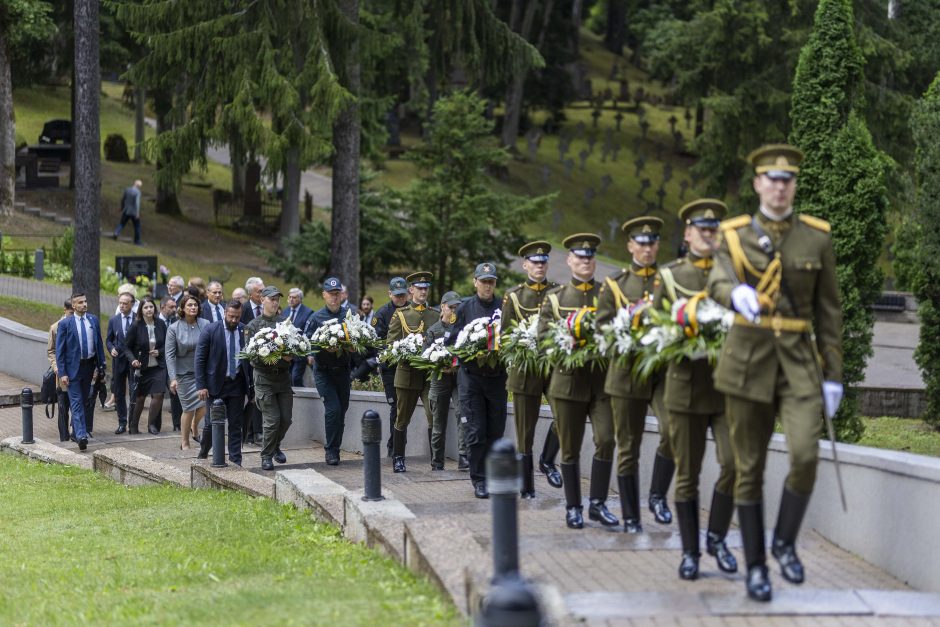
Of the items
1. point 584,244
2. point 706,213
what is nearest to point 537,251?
point 584,244

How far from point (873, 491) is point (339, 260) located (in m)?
18.6

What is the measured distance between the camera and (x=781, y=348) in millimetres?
7801

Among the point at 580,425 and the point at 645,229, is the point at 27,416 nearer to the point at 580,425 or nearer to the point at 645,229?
the point at 580,425

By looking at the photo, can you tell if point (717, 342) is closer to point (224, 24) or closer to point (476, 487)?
point (476, 487)

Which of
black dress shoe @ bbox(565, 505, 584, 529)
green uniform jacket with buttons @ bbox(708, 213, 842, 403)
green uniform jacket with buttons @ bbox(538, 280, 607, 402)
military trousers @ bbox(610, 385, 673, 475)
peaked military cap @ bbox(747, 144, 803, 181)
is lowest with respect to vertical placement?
black dress shoe @ bbox(565, 505, 584, 529)

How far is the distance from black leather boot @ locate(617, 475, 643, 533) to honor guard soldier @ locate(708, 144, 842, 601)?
1.99m

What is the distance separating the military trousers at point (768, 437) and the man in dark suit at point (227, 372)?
918 centimetres

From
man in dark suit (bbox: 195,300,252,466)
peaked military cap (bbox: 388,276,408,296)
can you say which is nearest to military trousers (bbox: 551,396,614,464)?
peaked military cap (bbox: 388,276,408,296)

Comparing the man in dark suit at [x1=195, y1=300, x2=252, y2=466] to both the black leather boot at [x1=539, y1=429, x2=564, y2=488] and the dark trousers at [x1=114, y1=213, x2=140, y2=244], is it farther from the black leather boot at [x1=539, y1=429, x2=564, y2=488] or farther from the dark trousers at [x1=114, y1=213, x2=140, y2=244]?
the dark trousers at [x1=114, y1=213, x2=140, y2=244]

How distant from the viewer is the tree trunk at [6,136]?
3941cm

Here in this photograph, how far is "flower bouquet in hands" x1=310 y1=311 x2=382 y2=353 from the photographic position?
15.8 meters

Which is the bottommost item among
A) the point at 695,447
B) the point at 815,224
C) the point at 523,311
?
the point at 695,447

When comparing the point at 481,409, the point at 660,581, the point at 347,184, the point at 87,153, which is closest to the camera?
the point at 660,581

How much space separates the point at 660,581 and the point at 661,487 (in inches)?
86.8
